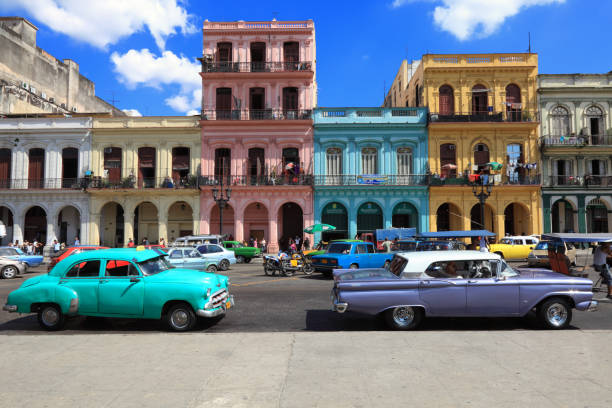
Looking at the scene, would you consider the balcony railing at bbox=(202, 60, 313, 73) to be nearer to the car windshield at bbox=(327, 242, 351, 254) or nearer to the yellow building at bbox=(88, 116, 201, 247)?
the yellow building at bbox=(88, 116, 201, 247)

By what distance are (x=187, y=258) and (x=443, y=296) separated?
476 inches

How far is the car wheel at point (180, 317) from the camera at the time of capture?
7906 millimetres

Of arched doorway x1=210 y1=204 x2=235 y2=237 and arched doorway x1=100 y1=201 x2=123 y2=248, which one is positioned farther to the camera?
arched doorway x1=100 y1=201 x2=123 y2=248

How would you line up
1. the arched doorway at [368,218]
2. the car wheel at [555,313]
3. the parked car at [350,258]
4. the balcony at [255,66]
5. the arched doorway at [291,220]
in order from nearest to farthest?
the car wheel at [555,313]
the parked car at [350,258]
the arched doorway at [368,218]
the balcony at [255,66]
the arched doorway at [291,220]

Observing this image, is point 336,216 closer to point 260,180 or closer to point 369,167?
point 369,167

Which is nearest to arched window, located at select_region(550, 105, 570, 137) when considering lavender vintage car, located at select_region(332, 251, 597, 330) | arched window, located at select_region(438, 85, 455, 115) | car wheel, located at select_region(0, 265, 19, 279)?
arched window, located at select_region(438, 85, 455, 115)

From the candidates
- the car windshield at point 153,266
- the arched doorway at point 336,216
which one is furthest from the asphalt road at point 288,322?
the arched doorway at point 336,216

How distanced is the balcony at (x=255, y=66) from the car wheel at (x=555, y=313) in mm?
25710

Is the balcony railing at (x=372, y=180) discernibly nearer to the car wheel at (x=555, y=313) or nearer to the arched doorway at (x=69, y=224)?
the arched doorway at (x=69, y=224)

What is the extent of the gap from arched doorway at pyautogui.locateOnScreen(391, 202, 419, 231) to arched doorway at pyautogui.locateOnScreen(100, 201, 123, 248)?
21297 mm

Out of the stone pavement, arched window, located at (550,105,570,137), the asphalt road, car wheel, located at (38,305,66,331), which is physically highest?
arched window, located at (550,105,570,137)

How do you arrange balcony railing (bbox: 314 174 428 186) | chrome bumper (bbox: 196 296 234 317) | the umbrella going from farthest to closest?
balcony railing (bbox: 314 174 428 186)
the umbrella
chrome bumper (bbox: 196 296 234 317)

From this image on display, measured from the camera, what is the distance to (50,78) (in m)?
36.8

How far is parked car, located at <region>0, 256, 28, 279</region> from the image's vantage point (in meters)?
17.8
